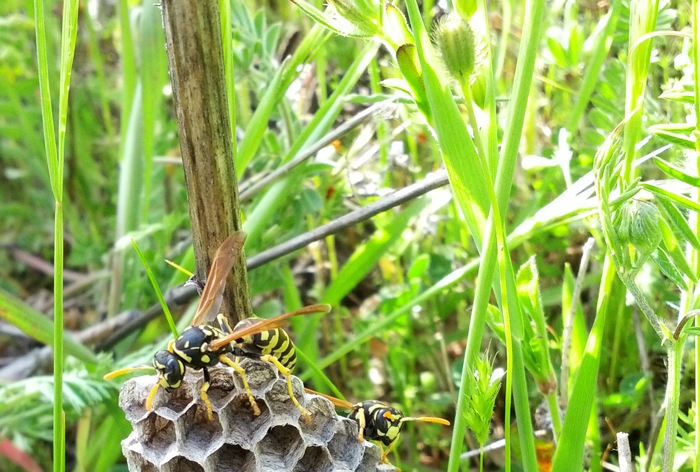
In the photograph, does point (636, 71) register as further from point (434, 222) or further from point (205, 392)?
point (434, 222)

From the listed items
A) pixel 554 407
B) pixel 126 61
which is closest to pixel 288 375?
pixel 554 407

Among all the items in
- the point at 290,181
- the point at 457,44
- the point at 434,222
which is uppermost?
the point at 457,44

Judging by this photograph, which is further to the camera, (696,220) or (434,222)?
(434,222)

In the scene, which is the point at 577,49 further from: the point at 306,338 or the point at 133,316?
the point at 133,316

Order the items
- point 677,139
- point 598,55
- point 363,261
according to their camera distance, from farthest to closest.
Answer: point 363,261, point 598,55, point 677,139

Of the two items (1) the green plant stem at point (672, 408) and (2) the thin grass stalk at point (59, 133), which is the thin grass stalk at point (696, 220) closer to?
(1) the green plant stem at point (672, 408)

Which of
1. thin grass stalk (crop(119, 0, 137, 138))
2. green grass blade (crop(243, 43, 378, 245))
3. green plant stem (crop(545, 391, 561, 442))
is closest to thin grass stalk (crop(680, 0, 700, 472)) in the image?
green plant stem (crop(545, 391, 561, 442))
